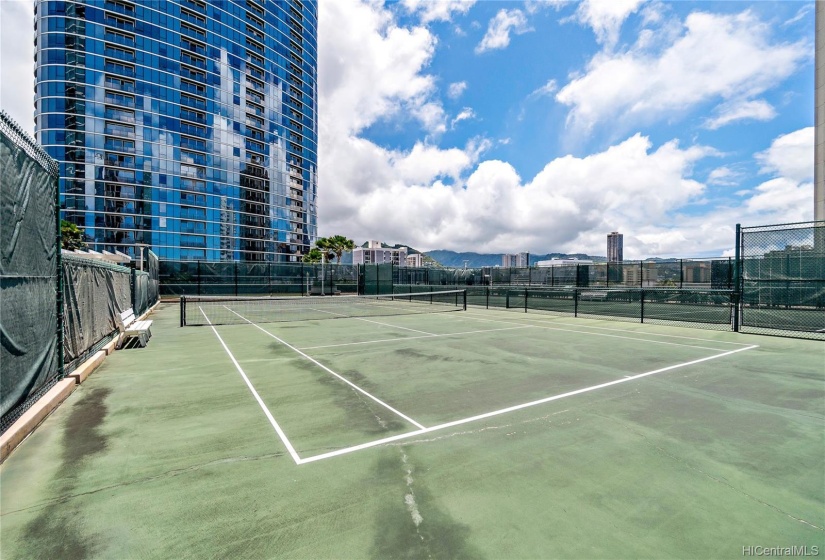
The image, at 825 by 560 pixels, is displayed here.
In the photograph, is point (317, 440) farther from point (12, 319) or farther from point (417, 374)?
point (12, 319)

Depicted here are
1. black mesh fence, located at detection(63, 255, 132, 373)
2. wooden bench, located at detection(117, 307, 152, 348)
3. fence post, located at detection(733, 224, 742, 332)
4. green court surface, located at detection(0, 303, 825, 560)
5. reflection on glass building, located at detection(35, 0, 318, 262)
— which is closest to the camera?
green court surface, located at detection(0, 303, 825, 560)

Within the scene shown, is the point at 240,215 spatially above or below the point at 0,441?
above

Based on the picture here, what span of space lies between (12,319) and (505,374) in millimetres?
7506

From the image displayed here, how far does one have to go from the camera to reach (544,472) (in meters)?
3.53

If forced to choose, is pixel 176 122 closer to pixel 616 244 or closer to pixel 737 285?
pixel 737 285

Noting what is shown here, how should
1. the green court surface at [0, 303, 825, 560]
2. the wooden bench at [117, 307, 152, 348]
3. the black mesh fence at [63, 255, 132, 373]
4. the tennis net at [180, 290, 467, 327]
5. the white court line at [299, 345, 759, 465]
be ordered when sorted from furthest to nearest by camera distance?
the tennis net at [180, 290, 467, 327]
the wooden bench at [117, 307, 152, 348]
the black mesh fence at [63, 255, 132, 373]
the white court line at [299, 345, 759, 465]
the green court surface at [0, 303, 825, 560]

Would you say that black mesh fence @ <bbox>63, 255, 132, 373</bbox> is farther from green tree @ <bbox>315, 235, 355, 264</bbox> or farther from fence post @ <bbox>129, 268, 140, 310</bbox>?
green tree @ <bbox>315, 235, 355, 264</bbox>

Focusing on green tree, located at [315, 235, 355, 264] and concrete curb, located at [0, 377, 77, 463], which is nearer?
concrete curb, located at [0, 377, 77, 463]

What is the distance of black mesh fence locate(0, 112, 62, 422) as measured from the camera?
Answer: 14.3ft

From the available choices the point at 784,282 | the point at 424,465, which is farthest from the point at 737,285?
the point at 424,465

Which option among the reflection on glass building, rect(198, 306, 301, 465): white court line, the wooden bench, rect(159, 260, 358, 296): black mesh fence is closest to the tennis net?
the wooden bench

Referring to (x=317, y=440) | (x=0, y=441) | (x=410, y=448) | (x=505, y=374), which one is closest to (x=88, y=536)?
(x=317, y=440)
